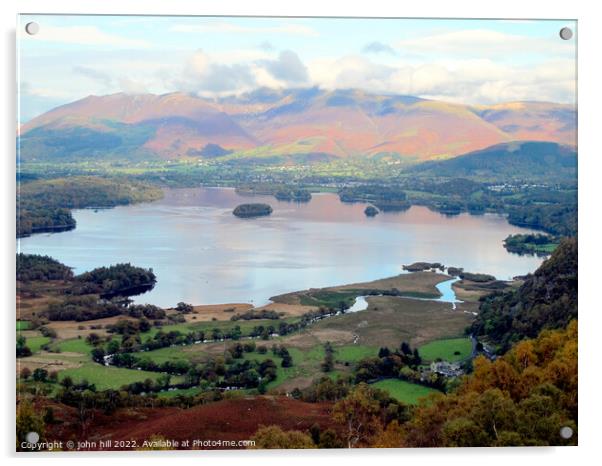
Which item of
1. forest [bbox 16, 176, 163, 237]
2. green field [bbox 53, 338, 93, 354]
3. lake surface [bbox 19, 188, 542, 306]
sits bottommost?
green field [bbox 53, 338, 93, 354]

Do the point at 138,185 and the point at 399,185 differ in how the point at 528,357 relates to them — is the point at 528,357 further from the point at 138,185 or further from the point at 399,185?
the point at 138,185

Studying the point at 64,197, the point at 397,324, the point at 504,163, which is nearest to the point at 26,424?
the point at 64,197

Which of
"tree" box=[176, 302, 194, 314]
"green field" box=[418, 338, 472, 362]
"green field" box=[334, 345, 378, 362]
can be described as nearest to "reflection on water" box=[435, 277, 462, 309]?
"green field" box=[418, 338, 472, 362]

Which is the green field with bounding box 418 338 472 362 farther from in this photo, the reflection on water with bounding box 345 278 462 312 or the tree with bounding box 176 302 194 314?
the tree with bounding box 176 302 194 314

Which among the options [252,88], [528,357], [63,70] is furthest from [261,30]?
[528,357]

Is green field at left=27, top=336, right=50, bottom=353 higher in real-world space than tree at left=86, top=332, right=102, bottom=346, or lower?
higher

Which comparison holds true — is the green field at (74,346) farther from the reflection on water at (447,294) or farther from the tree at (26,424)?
the reflection on water at (447,294)

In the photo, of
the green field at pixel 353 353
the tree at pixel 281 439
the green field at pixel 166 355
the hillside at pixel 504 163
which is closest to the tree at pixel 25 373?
the green field at pixel 166 355

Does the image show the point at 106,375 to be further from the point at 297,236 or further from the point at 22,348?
the point at 297,236
